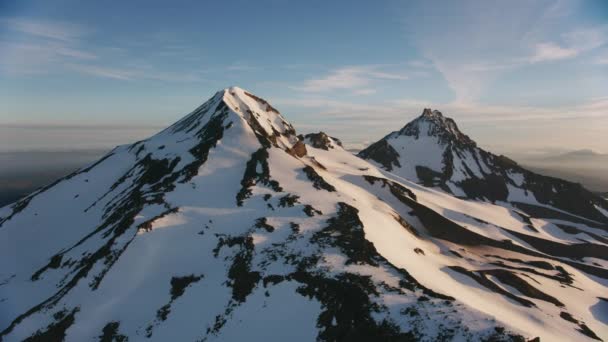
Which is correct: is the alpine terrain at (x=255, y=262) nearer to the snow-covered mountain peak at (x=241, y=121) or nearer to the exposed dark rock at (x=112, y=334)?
the exposed dark rock at (x=112, y=334)

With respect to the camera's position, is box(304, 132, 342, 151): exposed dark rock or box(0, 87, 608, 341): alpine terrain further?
box(304, 132, 342, 151): exposed dark rock

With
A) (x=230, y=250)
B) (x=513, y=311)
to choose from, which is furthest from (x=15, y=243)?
(x=513, y=311)

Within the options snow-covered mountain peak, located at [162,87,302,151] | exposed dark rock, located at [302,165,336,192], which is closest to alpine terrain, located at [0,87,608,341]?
exposed dark rock, located at [302,165,336,192]

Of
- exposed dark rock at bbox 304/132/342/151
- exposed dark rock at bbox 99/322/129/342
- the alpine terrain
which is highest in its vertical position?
exposed dark rock at bbox 304/132/342/151

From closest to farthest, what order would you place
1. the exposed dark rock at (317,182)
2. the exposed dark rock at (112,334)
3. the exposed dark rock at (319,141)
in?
the exposed dark rock at (112,334) < the exposed dark rock at (317,182) < the exposed dark rock at (319,141)

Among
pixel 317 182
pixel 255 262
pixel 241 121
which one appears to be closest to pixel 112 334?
pixel 255 262

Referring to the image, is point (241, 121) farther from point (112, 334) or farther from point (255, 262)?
point (112, 334)

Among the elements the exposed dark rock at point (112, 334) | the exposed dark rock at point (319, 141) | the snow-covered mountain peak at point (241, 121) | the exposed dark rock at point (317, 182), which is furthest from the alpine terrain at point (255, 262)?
the exposed dark rock at point (319, 141)

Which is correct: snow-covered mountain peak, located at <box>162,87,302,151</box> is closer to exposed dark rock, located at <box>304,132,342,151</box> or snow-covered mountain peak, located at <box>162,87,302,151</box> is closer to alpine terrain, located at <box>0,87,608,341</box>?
alpine terrain, located at <box>0,87,608,341</box>
